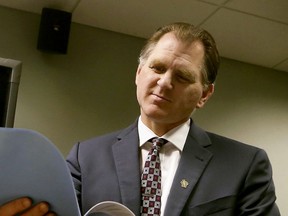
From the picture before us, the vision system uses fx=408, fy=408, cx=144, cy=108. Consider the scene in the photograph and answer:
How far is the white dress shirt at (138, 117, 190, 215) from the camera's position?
1.19 metres

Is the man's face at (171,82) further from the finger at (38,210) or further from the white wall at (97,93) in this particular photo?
the white wall at (97,93)

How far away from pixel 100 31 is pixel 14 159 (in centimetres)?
218

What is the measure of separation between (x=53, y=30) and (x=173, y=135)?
5.21ft

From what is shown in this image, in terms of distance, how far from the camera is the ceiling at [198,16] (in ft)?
7.89

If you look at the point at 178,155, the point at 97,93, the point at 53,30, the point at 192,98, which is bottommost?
the point at 178,155

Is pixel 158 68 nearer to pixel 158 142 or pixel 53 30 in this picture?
pixel 158 142

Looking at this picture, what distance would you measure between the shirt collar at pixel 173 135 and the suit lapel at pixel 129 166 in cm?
2

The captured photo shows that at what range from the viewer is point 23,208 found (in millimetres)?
745

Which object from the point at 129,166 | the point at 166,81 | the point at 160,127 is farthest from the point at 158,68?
the point at 129,166

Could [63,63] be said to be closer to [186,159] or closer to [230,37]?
[230,37]

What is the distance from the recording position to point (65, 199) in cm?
75

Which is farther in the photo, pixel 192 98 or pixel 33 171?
pixel 192 98

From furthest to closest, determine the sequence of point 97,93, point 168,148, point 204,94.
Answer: point 97,93 < point 204,94 < point 168,148

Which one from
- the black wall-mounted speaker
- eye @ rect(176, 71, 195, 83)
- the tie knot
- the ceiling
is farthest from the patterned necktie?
the black wall-mounted speaker
